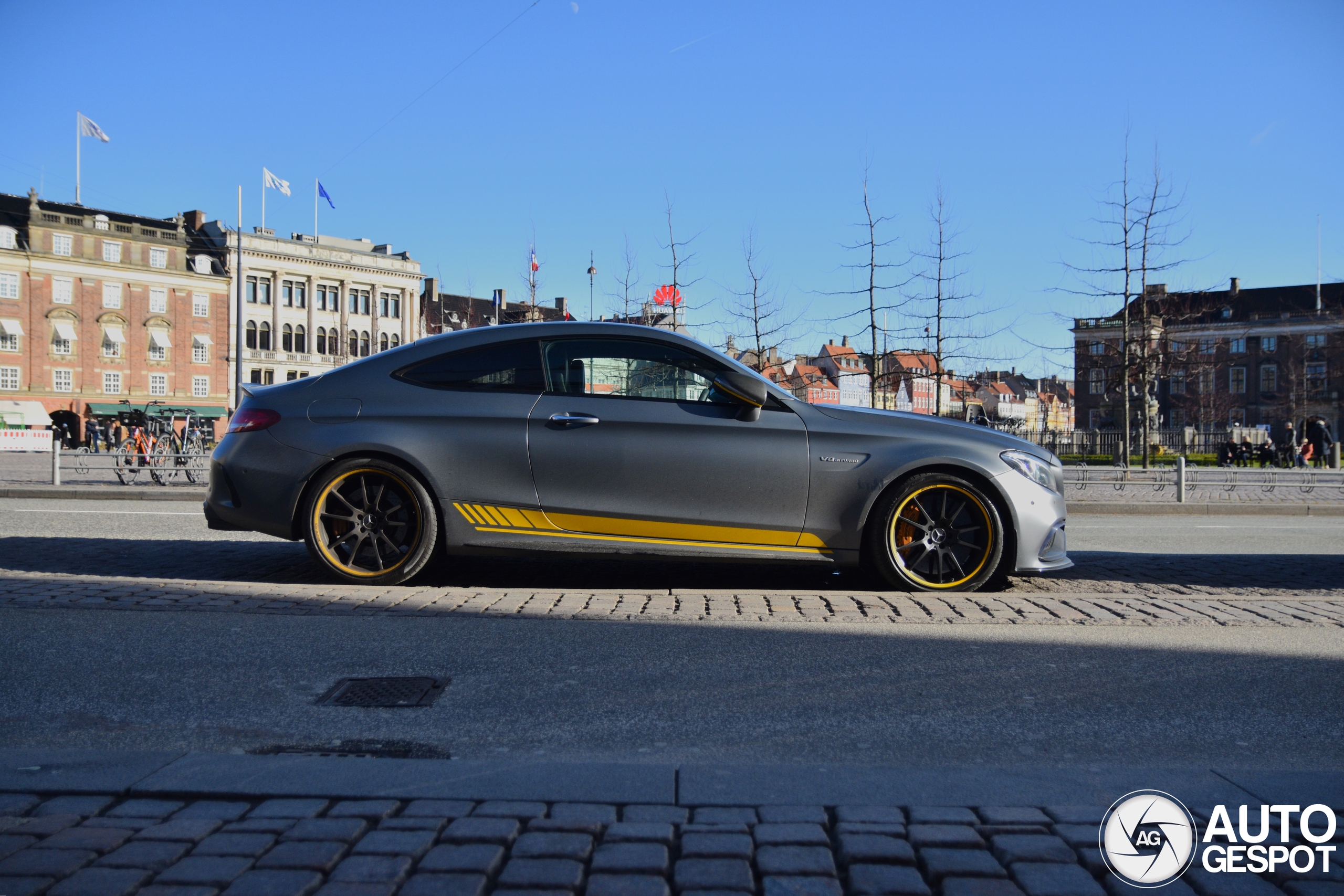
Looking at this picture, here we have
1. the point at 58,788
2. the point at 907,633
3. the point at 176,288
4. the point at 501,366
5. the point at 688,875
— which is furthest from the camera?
the point at 176,288

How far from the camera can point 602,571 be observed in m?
6.86

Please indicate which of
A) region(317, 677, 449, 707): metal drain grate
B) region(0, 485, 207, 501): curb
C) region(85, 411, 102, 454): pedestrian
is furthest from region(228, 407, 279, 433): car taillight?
region(85, 411, 102, 454): pedestrian

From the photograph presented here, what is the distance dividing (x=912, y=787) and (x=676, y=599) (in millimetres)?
2839

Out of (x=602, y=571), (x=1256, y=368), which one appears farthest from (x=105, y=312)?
(x=1256, y=368)

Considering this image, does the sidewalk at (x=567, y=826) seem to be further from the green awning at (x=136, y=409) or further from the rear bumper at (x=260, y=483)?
the green awning at (x=136, y=409)

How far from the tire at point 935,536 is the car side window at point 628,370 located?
118 centimetres

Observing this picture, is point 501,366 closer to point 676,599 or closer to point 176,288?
point 676,599

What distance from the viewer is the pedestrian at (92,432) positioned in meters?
54.9

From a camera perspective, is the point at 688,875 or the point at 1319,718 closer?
the point at 688,875

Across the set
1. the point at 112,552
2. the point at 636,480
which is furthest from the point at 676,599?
the point at 112,552

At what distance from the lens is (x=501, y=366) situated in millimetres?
6047

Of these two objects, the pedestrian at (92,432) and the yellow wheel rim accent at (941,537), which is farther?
the pedestrian at (92,432)

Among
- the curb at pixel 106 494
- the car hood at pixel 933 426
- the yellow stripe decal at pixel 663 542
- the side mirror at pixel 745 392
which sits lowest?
the curb at pixel 106 494

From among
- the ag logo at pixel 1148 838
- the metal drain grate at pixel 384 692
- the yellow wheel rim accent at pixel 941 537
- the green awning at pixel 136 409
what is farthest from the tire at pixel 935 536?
the green awning at pixel 136 409
